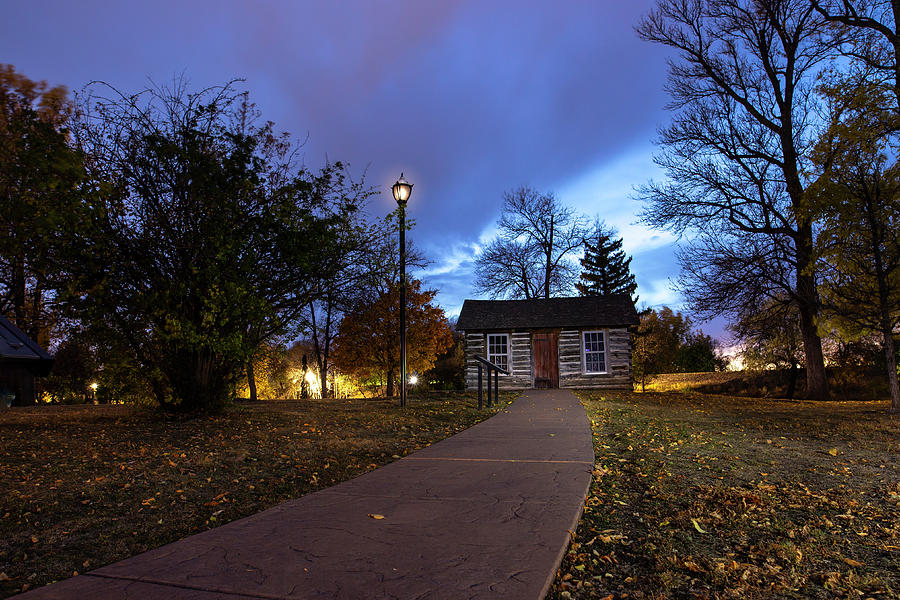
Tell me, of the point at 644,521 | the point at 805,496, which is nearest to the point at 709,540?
the point at 644,521

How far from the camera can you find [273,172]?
8.67 m

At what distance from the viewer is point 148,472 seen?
4512 millimetres

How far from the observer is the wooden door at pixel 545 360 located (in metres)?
20.6

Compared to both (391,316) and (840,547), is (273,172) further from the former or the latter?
(391,316)

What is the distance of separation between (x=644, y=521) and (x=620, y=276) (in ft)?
156

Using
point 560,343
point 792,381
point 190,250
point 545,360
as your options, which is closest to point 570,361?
point 560,343

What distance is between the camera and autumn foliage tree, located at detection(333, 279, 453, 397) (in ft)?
69.1

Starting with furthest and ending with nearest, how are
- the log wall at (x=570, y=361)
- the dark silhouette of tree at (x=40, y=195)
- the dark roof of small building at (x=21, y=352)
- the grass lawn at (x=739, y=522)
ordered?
the log wall at (x=570, y=361) → the dark roof of small building at (x=21, y=352) → the dark silhouette of tree at (x=40, y=195) → the grass lawn at (x=739, y=522)

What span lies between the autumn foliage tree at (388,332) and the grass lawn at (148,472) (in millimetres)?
12519

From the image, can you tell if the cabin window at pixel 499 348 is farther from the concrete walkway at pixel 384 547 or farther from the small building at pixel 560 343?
the concrete walkway at pixel 384 547

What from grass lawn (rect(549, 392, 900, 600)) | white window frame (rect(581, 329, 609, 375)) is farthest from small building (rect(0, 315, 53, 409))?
white window frame (rect(581, 329, 609, 375))

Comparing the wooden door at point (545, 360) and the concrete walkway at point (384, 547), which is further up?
the wooden door at point (545, 360)

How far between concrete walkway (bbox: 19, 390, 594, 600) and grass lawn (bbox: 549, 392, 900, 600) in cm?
24

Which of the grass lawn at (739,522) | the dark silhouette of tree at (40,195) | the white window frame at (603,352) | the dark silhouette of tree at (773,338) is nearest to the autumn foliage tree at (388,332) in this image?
the white window frame at (603,352)
